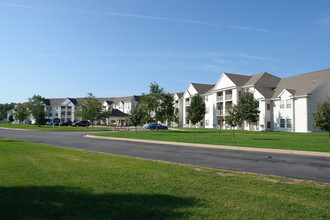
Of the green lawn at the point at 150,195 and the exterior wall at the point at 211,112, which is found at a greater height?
the exterior wall at the point at 211,112

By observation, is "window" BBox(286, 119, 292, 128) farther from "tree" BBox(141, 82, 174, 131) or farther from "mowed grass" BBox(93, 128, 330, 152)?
"tree" BBox(141, 82, 174, 131)

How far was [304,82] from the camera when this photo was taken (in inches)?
1587

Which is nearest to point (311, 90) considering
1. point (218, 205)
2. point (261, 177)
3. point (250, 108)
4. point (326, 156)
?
point (250, 108)

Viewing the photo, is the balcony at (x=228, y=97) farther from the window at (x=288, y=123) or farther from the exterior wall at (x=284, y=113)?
the window at (x=288, y=123)

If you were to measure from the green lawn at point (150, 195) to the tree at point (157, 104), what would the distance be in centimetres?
3240

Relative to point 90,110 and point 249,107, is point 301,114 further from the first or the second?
point 90,110

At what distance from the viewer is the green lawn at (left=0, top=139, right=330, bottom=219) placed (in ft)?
14.3

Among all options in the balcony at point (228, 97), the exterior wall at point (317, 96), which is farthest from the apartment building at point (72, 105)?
the exterior wall at point (317, 96)

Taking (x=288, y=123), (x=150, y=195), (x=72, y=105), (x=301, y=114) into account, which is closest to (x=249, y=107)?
(x=288, y=123)

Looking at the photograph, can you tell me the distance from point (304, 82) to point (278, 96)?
4529 millimetres

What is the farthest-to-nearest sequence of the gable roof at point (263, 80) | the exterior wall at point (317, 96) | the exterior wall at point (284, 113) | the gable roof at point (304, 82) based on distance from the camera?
the gable roof at point (263, 80), the exterior wall at point (284, 113), the gable roof at point (304, 82), the exterior wall at point (317, 96)

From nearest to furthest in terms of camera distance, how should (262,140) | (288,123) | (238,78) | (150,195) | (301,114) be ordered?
1. (150,195)
2. (262,140)
3. (301,114)
4. (288,123)
5. (238,78)

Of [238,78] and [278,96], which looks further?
[238,78]

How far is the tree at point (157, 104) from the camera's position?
132ft
